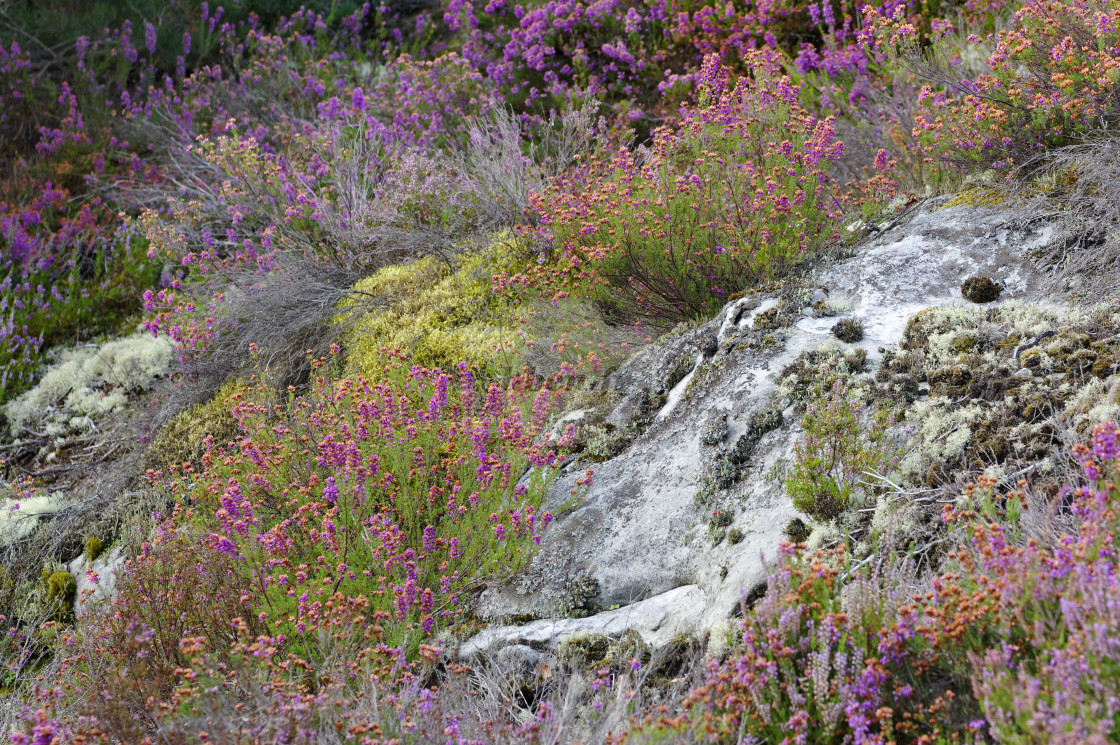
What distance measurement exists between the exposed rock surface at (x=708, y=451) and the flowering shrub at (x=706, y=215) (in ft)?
1.02

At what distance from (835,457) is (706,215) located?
1994 millimetres

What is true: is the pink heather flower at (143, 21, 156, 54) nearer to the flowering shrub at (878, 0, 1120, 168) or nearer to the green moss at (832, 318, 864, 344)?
the flowering shrub at (878, 0, 1120, 168)

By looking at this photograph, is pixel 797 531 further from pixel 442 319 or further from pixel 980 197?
pixel 442 319

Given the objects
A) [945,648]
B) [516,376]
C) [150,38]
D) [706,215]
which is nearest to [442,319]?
[516,376]

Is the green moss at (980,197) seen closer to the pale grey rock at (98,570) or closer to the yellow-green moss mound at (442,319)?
the yellow-green moss mound at (442,319)

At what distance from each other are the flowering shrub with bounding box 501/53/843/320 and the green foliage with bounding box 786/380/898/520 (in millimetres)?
1385

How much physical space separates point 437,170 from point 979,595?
15.9 feet

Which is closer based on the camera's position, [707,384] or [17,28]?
[707,384]

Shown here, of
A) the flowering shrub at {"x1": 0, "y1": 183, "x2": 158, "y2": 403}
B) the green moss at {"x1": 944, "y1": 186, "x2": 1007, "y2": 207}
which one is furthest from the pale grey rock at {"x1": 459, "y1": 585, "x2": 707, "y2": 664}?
the flowering shrub at {"x1": 0, "y1": 183, "x2": 158, "y2": 403}

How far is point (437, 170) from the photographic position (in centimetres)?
579

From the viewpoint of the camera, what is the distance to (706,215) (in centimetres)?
415

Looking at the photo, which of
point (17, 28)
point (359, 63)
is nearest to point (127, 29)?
point (17, 28)

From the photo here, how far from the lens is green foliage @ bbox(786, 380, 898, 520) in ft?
7.87

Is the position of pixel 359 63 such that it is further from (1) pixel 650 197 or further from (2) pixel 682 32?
(1) pixel 650 197
